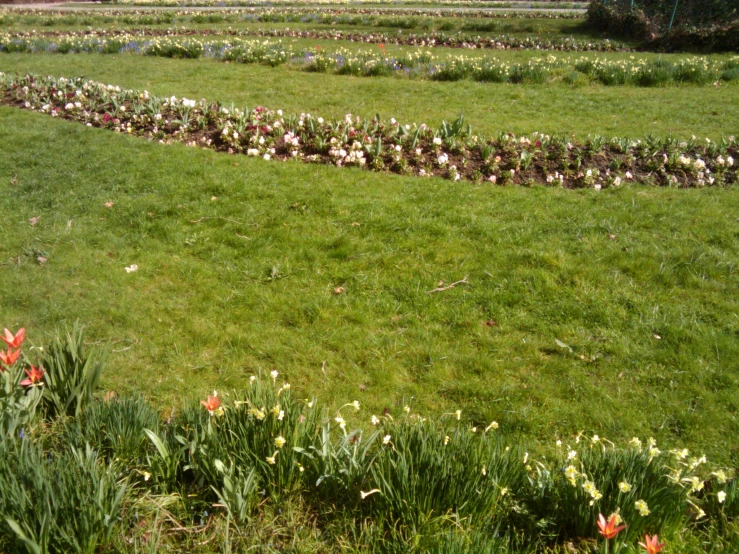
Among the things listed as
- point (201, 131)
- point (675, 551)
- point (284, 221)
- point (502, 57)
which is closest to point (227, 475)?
point (675, 551)

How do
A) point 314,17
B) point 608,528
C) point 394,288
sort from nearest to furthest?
1. point 608,528
2. point 394,288
3. point 314,17

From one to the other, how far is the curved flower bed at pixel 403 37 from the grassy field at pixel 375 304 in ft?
35.6

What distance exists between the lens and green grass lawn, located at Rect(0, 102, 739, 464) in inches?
148

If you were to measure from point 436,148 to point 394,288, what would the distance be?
2.88 meters

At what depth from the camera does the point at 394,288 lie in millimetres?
4789

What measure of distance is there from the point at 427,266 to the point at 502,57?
10.8 meters

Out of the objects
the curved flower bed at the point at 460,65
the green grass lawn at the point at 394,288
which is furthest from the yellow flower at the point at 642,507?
the curved flower bed at the point at 460,65

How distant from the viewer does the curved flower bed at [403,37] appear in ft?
51.7

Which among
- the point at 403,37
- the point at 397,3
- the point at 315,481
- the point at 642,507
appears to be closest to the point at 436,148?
the point at 315,481

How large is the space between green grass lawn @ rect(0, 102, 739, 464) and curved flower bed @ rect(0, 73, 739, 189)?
0.36 m

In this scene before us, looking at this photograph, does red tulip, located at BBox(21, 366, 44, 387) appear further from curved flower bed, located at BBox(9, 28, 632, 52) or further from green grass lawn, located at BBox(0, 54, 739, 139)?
curved flower bed, located at BBox(9, 28, 632, 52)

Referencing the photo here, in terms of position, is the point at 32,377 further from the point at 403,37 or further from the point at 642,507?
the point at 403,37

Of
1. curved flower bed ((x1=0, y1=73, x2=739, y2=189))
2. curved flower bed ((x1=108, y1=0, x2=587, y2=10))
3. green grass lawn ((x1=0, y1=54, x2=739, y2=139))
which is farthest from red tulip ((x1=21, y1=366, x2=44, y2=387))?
curved flower bed ((x1=108, y1=0, x2=587, y2=10))

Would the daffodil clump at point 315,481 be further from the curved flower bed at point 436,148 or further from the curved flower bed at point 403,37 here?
the curved flower bed at point 403,37
